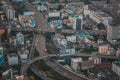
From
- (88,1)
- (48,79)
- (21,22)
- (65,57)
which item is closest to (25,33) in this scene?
(21,22)

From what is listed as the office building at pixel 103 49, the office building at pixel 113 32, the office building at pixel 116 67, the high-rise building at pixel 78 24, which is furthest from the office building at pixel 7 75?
the high-rise building at pixel 78 24

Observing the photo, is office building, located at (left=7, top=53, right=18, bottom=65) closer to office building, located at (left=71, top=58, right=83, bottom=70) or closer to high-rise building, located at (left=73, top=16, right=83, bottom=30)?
office building, located at (left=71, top=58, right=83, bottom=70)

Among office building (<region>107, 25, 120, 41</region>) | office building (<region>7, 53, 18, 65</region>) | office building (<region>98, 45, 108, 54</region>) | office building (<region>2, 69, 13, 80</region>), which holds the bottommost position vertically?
office building (<region>2, 69, 13, 80</region>)

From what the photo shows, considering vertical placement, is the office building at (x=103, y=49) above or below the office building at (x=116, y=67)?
above

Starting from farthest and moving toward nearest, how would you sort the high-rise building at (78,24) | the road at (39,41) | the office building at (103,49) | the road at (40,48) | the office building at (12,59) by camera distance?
the high-rise building at (78,24)
the office building at (103,49)
the office building at (12,59)
the road at (39,41)
the road at (40,48)

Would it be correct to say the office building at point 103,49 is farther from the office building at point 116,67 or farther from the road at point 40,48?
the road at point 40,48

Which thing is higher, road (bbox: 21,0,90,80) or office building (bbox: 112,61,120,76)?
road (bbox: 21,0,90,80)

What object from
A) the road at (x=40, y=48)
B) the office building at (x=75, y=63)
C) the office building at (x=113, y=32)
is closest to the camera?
the road at (x=40, y=48)

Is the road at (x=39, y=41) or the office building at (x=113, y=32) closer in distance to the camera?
the road at (x=39, y=41)

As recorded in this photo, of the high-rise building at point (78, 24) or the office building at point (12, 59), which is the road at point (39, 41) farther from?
the high-rise building at point (78, 24)

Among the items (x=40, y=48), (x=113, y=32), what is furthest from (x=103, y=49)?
(x=40, y=48)

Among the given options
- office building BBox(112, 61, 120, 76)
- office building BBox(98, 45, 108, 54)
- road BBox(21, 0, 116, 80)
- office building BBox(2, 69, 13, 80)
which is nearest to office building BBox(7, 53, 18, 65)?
road BBox(21, 0, 116, 80)

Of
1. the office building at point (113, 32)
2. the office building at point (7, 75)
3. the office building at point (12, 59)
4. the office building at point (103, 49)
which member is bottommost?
the office building at point (7, 75)

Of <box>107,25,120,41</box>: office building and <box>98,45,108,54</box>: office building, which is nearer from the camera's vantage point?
<box>98,45,108,54</box>: office building
